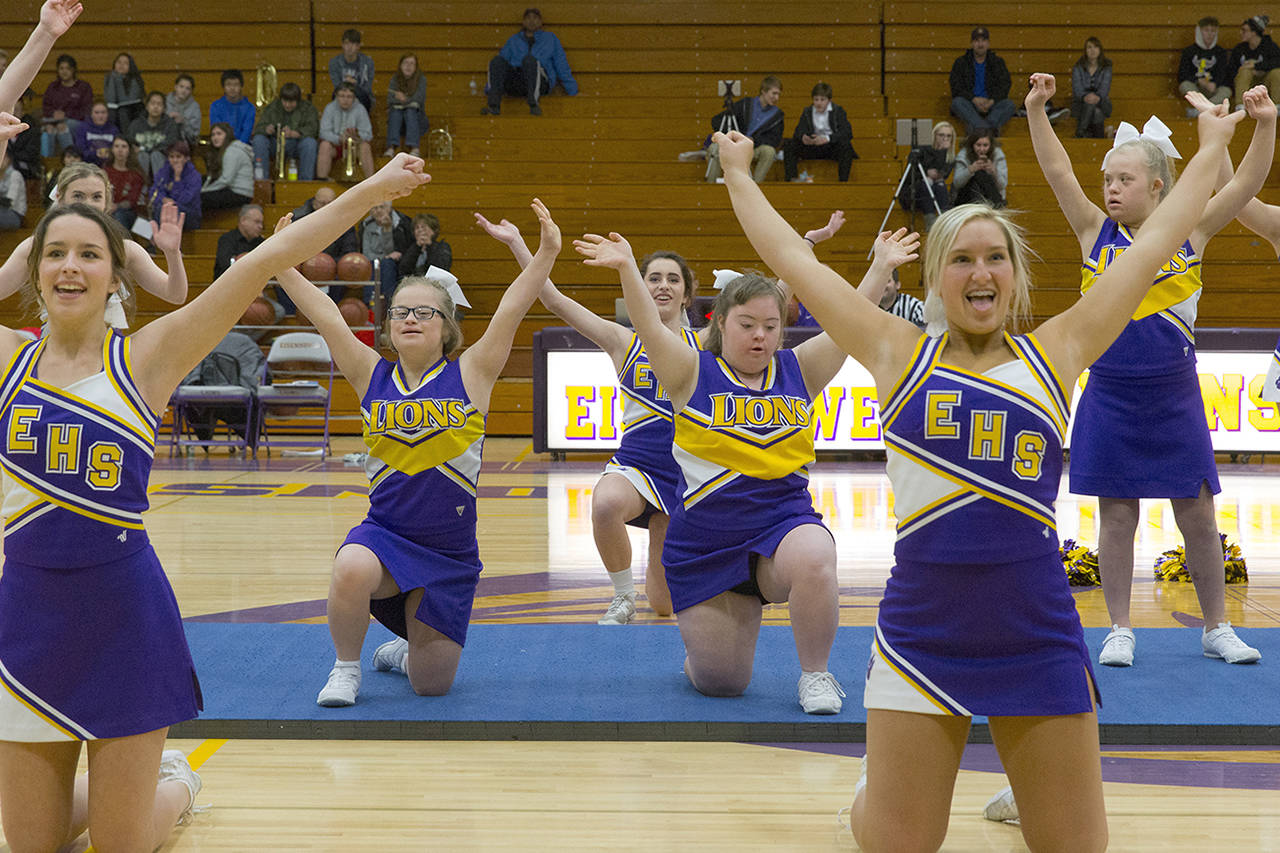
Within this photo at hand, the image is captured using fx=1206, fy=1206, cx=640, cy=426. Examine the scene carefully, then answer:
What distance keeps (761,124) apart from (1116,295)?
37.1 ft

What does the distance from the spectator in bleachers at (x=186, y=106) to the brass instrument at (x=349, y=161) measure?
1608 millimetres

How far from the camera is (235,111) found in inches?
537

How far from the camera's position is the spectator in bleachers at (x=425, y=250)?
1155 centimetres

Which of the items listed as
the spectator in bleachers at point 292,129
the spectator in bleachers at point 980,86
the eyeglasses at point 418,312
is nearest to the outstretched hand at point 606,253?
the eyeglasses at point 418,312

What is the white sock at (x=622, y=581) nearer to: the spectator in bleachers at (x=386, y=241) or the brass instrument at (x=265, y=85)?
the spectator in bleachers at (x=386, y=241)

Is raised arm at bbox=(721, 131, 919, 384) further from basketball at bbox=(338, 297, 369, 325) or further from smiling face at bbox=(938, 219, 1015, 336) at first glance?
basketball at bbox=(338, 297, 369, 325)

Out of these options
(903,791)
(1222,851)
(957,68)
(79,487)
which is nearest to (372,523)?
(79,487)

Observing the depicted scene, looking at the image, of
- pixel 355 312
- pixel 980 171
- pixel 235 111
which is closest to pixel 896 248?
pixel 355 312

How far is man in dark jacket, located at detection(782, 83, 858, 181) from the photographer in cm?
1312

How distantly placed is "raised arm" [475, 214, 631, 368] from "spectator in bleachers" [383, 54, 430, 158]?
9352 mm

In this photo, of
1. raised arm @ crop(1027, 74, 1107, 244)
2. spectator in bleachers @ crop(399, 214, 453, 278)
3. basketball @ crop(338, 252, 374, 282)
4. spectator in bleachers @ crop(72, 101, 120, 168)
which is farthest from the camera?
spectator in bleachers @ crop(72, 101, 120, 168)

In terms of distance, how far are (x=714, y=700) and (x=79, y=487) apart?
188cm

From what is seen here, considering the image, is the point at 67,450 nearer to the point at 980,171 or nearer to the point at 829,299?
the point at 829,299

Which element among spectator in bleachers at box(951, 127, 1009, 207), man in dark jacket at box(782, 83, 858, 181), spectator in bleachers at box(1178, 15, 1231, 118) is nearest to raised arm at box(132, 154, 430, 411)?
spectator in bleachers at box(951, 127, 1009, 207)
